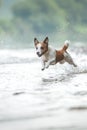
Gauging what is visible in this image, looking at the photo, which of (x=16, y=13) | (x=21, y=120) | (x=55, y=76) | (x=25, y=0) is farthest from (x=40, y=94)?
(x=25, y=0)

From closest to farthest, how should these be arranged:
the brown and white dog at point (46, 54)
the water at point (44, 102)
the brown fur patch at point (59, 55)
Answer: the water at point (44, 102) < the brown and white dog at point (46, 54) < the brown fur patch at point (59, 55)

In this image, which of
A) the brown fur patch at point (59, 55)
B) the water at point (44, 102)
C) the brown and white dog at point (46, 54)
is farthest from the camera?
the brown fur patch at point (59, 55)

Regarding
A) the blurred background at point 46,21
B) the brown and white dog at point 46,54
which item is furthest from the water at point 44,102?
the blurred background at point 46,21

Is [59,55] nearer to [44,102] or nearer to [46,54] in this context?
[46,54]

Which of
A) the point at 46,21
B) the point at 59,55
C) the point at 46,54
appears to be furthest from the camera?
the point at 46,21

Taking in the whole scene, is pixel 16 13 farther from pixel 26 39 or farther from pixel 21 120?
pixel 21 120

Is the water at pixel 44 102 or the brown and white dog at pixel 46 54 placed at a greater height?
Result: the brown and white dog at pixel 46 54

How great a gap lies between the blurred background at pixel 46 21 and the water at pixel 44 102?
3148 cm

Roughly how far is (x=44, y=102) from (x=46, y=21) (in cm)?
3870

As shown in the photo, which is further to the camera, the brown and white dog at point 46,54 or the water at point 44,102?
the brown and white dog at point 46,54

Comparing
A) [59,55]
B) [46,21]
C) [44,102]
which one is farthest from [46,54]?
[46,21]

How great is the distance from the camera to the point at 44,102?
6.49m

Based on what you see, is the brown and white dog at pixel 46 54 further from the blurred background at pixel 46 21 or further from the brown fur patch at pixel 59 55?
the blurred background at pixel 46 21

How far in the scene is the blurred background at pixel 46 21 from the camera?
139ft
